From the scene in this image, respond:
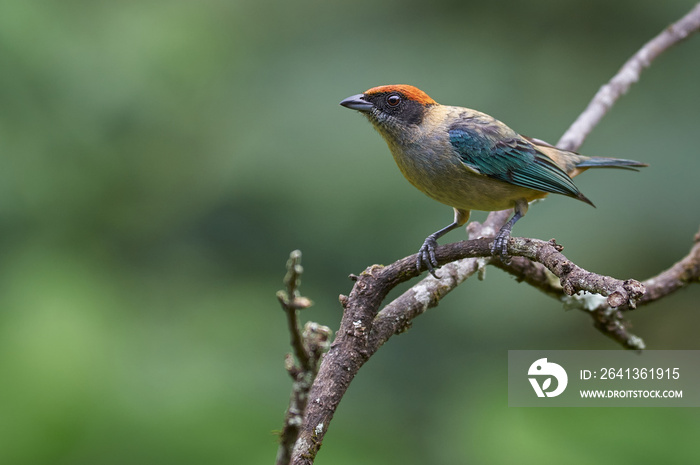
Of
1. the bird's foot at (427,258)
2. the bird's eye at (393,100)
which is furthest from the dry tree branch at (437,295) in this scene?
the bird's eye at (393,100)

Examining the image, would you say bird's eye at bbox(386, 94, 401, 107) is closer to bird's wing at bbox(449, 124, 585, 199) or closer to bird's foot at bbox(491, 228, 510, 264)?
bird's wing at bbox(449, 124, 585, 199)

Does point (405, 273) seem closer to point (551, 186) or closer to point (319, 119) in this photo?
point (551, 186)

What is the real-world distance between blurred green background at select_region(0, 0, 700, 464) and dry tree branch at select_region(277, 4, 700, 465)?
1.00m

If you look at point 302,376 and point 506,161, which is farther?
point 506,161

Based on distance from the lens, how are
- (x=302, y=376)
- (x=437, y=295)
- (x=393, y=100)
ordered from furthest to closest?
1. (x=393, y=100)
2. (x=437, y=295)
3. (x=302, y=376)

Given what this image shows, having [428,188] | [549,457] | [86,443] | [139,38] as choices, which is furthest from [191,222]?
[549,457]

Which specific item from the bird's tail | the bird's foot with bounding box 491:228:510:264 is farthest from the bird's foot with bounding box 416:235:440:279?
the bird's tail

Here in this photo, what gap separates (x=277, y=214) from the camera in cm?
493

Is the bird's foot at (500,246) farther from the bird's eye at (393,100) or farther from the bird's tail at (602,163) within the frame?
the bird's tail at (602,163)

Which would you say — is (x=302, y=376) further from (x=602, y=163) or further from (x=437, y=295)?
(x=602, y=163)

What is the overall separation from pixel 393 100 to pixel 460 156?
40 cm

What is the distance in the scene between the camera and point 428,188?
2.95 m

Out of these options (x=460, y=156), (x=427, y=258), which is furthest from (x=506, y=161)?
(x=427, y=258)

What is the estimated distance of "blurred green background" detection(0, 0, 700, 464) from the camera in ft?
12.3
